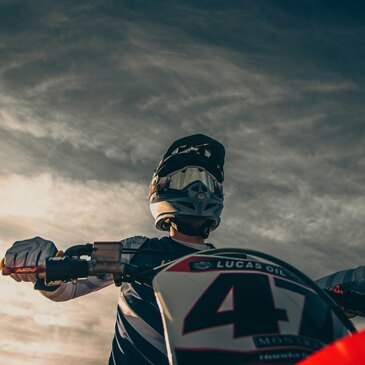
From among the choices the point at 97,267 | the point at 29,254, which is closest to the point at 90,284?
the point at 29,254

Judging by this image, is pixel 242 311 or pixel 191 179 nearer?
pixel 242 311

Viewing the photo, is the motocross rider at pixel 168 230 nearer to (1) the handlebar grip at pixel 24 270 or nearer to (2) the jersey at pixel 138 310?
(2) the jersey at pixel 138 310

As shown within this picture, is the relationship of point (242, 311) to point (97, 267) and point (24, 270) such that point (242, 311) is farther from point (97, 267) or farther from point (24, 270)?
point (24, 270)

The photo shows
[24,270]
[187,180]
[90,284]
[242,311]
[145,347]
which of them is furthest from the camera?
[187,180]

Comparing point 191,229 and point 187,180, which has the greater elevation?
point 187,180

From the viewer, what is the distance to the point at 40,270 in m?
3.62

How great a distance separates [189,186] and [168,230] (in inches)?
24.0

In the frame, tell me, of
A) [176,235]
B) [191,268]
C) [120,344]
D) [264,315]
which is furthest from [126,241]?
[264,315]

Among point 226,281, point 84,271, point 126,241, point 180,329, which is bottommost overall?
point 180,329

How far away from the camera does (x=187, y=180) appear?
5.72m

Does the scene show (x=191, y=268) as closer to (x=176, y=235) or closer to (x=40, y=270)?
(x=40, y=270)

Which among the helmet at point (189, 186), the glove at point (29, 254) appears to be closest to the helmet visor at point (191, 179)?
the helmet at point (189, 186)

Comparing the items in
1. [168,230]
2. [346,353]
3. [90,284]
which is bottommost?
[346,353]

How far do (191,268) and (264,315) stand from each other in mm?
451
